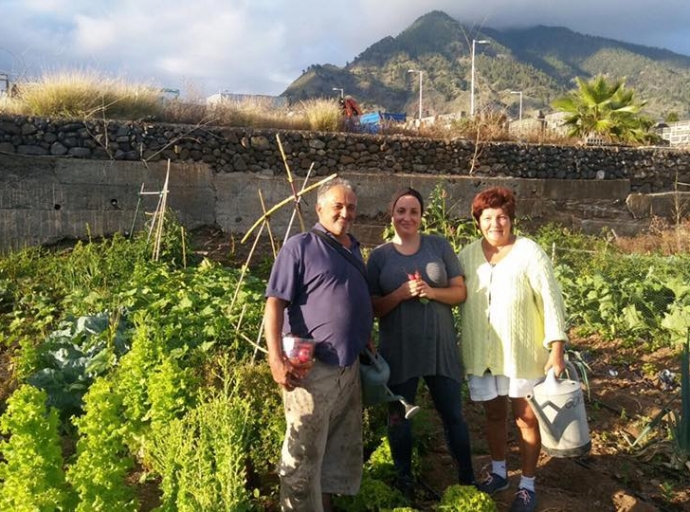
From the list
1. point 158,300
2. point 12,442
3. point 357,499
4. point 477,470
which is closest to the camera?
point 12,442

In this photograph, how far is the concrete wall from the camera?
847cm

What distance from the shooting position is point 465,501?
2.48 metres

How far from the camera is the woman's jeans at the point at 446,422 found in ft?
9.77

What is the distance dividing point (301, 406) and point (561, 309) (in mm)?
1275

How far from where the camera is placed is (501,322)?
9.57 ft

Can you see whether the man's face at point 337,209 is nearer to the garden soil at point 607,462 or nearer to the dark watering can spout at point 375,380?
the dark watering can spout at point 375,380

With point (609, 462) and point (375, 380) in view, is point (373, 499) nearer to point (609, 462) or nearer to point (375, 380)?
point (375, 380)

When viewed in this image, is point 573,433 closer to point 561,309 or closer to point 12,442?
point 561,309

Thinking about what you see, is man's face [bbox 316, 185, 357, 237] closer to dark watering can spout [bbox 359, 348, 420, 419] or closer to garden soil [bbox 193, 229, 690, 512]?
dark watering can spout [bbox 359, 348, 420, 419]

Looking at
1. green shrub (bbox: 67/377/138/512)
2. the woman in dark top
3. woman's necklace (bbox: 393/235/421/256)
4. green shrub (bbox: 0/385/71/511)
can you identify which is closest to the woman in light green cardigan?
the woman in dark top

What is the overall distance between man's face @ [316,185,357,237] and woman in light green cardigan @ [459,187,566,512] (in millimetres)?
666

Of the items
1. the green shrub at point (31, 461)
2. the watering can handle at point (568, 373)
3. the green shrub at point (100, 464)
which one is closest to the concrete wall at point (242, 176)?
the green shrub at point (100, 464)

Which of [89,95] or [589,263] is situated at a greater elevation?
Answer: [89,95]

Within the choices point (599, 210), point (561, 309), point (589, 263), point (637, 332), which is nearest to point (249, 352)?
point (561, 309)
